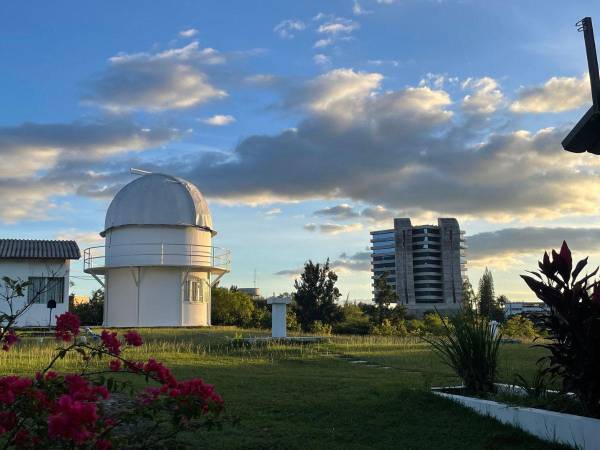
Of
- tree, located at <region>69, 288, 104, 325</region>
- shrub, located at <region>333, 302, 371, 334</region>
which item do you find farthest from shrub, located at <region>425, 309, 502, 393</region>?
tree, located at <region>69, 288, 104, 325</region>

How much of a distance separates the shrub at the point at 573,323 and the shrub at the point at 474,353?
4.62 ft

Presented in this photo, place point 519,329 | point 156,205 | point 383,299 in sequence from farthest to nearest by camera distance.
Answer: point 383,299 → point 156,205 → point 519,329

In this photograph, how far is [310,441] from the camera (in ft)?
19.8

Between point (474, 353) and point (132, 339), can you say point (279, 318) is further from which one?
point (132, 339)

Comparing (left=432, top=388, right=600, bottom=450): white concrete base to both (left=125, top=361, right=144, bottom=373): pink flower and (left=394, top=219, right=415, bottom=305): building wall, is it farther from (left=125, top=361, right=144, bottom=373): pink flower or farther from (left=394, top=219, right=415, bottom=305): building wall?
A: (left=394, top=219, right=415, bottom=305): building wall

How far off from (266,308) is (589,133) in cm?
3530

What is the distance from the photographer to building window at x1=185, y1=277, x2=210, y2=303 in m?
31.7

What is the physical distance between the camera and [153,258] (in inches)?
1198

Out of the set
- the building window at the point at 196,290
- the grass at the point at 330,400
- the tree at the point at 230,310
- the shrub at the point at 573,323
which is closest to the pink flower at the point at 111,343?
the grass at the point at 330,400

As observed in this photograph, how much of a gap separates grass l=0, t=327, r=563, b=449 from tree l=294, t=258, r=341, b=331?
18.3 meters

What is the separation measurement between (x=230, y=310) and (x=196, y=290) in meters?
5.18

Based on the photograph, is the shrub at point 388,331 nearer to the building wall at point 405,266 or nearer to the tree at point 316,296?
the tree at point 316,296

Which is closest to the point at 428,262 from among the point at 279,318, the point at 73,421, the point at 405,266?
the point at 405,266

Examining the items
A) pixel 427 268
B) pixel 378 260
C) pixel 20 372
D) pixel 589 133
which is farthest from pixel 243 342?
pixel 378 260
